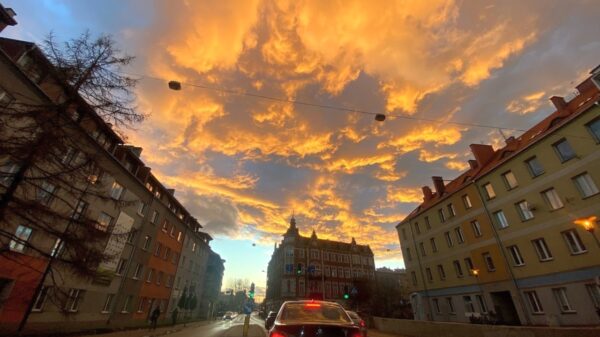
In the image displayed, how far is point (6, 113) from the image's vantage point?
826cm

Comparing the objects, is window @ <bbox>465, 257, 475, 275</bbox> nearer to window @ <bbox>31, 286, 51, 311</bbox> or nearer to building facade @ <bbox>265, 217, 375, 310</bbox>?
window @ <bbox>31, 286, 51, 311</bbox>

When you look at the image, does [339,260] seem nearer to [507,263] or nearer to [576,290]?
[507,263]

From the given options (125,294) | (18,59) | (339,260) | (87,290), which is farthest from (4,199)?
(339,260)

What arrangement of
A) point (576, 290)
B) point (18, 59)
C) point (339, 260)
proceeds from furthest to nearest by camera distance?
1. point (339, 260)
2. point (576, 290)
3. point (18, 59)

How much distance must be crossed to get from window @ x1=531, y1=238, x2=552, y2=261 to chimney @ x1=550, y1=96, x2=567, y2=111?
1114 centimetres

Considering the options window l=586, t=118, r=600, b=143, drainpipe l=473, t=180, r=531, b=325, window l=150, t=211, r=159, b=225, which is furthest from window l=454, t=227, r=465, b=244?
window l=150, t=211, r=159, b=225

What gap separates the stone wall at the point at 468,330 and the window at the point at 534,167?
1475cm

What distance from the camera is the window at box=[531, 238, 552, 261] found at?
20328 mm

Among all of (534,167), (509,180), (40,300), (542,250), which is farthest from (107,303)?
(534,167)

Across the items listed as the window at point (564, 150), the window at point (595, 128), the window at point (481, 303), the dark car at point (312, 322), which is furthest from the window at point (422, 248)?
the dark car at point (312, 322)

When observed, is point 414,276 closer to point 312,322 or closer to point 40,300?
point 312,322

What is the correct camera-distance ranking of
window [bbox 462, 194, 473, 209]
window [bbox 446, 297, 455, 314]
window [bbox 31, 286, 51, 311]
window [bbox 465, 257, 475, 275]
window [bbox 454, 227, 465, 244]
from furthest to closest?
window [bbox 446, 297, 455, 314] → window [bbox 454, 227, 465, 244] → window [bbox 462, 194, 473, 209] → window [bbox 465, 257, 475, 275] → window [bbox 31, 286, 51, 311]

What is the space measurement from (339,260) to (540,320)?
51.0m

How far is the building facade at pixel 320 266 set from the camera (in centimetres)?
6241
